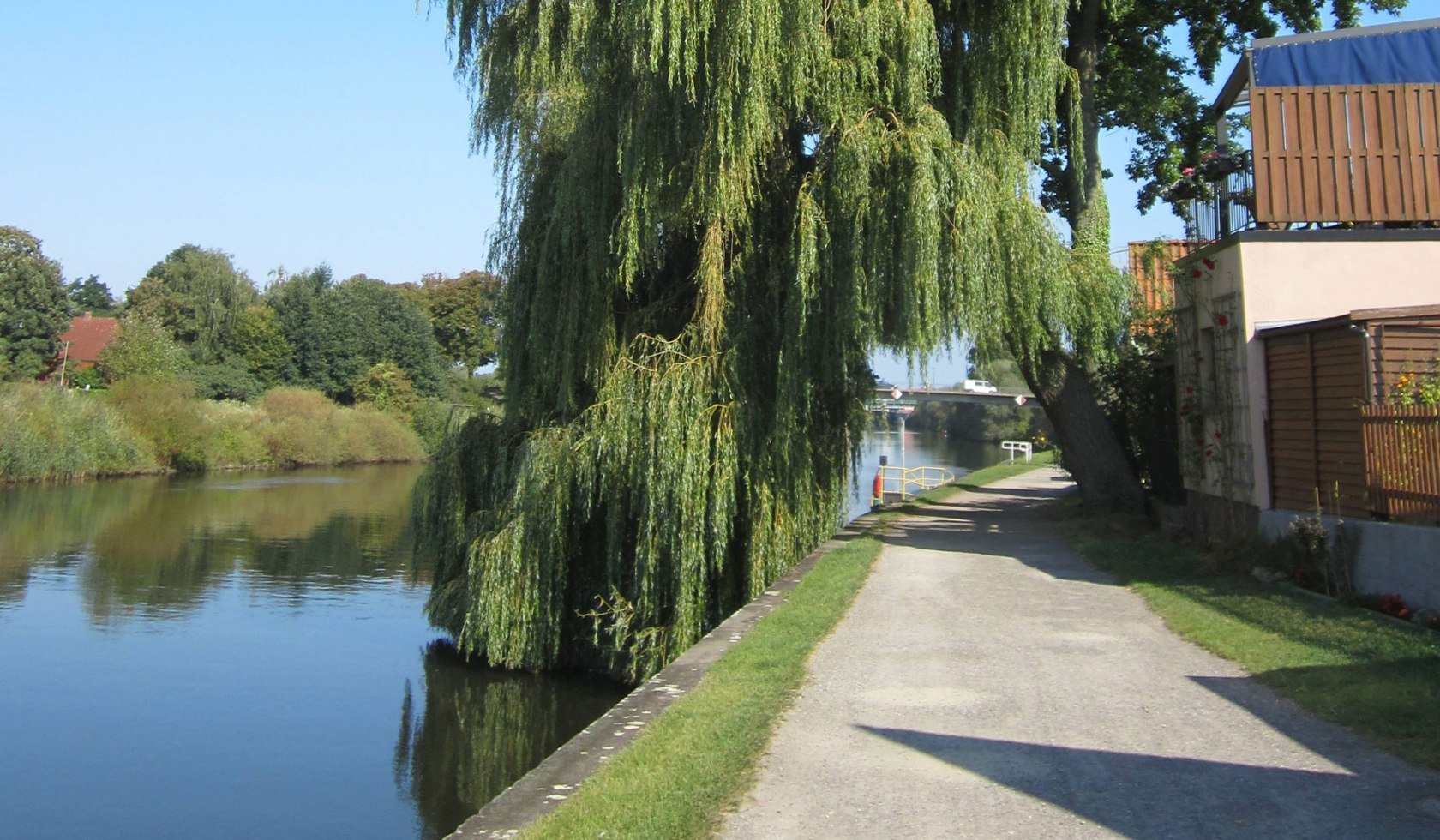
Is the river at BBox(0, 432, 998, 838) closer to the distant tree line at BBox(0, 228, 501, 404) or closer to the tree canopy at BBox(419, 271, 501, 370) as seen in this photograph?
the distant tree line at BBox(0, 228, 501, 404)

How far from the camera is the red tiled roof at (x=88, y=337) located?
263ft

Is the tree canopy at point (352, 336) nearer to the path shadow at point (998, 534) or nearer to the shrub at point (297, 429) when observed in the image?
the shrub at point (297, 429)

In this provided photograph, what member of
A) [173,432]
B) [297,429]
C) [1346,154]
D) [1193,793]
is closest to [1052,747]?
[1193,793]

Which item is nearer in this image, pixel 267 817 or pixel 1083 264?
pixel 267 817

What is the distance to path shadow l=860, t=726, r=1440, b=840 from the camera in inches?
205

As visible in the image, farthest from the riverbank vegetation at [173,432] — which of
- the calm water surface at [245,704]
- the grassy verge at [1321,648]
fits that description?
the grassy verge at [1321,648]

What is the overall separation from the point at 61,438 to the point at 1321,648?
49062 mm

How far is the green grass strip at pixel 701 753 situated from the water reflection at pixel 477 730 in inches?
158

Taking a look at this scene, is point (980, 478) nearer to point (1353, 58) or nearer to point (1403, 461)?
point (1353, 58)

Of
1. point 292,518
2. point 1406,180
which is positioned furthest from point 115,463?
point 1406,180

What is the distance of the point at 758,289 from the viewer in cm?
1477

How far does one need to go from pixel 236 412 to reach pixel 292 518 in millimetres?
27391

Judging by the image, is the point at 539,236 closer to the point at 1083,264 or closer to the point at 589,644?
the point at 589,644

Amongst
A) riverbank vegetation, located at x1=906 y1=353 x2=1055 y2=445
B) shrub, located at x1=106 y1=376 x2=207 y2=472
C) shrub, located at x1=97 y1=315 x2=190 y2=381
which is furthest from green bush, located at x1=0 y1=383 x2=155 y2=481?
riverbank vegetation, located at x1=906 y1=353 x2=1055 y2=445
